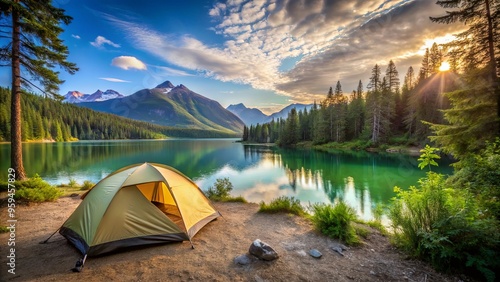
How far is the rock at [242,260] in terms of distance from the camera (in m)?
4.81

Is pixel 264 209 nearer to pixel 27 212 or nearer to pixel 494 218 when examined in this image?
pixel 494 218

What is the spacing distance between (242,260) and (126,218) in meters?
3.31

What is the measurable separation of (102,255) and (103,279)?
3.66 feet

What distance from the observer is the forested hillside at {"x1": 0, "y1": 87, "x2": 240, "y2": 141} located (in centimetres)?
6888

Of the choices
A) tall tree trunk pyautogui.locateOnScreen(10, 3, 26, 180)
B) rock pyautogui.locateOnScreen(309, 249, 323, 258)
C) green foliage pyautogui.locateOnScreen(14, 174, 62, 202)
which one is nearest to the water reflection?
rock pyautogui.locateOnScreen(309, 249, 323, 258)

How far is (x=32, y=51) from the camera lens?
408 inches

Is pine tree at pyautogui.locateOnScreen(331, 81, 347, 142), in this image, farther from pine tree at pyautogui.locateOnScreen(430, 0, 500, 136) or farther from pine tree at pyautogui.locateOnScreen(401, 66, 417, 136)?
pine tree at pyautogui.locateOnScreen(430, 0, 500, 136)

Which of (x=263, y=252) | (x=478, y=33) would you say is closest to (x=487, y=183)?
(x=263, y=252)

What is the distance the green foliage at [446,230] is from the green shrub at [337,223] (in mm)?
1207

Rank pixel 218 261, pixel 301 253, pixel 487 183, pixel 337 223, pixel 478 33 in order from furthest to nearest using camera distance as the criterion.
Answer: pixel 478 33 → pixel 337 223 → pixel 301 253 → pixel 218 261 → pixel 487 183

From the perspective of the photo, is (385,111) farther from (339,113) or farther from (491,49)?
(491,49)

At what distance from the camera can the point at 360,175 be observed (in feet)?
71.6

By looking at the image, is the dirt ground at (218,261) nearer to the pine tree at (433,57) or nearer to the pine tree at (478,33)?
the pine tree at (478,33)

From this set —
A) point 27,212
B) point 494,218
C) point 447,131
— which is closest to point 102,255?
point 27,212
